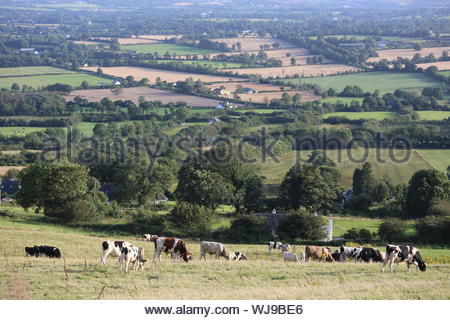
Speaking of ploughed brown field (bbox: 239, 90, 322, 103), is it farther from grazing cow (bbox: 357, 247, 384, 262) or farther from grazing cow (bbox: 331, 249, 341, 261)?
grazing cow (bbox: 357, 247, 384, 262)

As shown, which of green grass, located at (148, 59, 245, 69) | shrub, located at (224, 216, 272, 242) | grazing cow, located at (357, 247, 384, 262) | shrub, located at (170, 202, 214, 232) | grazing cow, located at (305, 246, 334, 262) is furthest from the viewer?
green grass, located at (148, 59, 245, 69)

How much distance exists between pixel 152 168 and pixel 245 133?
87.2 feet

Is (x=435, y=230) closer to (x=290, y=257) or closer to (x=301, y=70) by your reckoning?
(x=290, y=257)

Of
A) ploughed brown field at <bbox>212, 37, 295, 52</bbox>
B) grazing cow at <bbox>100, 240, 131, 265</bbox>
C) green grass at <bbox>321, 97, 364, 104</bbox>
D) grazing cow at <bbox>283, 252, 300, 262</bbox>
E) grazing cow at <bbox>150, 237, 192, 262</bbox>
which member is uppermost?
grazing cow at <bbox>100, 240, 131, 265</bbox>

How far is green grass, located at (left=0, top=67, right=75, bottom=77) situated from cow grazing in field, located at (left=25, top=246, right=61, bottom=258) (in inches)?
4232

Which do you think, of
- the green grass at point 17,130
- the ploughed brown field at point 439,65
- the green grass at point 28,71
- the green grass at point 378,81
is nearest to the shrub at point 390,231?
the green grass at point 17,130

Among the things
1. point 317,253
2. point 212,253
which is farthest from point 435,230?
point 212,253

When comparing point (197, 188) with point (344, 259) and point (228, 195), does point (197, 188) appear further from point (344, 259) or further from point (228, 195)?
point (344, 259)

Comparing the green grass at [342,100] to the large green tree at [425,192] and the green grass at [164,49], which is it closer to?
the large green tree at [425,192]

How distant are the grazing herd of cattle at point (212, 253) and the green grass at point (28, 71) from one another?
109 m

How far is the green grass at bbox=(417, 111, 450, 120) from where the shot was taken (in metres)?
84.9

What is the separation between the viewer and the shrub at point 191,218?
122 feet

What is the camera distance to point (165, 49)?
547 feet

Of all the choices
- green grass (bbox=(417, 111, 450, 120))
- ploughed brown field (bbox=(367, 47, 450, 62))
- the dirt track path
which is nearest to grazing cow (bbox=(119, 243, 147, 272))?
the dirt track path
